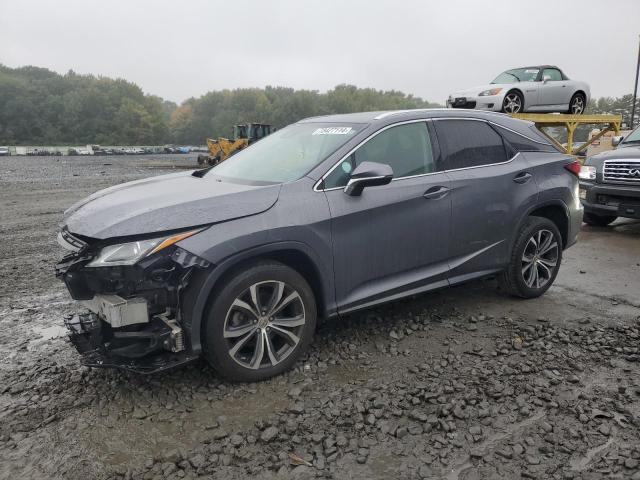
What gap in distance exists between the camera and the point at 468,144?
4.55 metres

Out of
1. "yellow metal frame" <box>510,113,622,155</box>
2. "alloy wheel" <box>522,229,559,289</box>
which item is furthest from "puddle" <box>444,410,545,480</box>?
"yellow metal frame" <box>510,113,622,155</box>

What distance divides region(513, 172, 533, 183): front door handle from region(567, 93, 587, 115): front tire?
11245 mm

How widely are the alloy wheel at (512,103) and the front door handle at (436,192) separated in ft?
33.0

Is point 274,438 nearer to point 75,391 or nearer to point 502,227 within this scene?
point 75,391

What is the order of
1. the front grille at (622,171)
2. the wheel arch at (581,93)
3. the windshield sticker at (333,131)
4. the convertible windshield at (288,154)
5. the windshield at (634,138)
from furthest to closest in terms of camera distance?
the wheel arch at (581,93)
the windshield at (634,138)
the front grille at (622,171)
the windshield sticker at (333,131)
the convertible windshield at (288,154)

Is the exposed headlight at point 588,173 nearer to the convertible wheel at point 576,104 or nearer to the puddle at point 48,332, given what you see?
the convertible wheel at point 576,104

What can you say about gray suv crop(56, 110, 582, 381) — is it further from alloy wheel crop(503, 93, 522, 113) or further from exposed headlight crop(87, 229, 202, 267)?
alloy wheel crop(503, 93, 522, 113)

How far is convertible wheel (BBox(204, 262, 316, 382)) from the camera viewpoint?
3.18 m

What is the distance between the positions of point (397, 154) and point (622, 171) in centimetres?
581

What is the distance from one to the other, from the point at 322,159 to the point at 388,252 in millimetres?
865

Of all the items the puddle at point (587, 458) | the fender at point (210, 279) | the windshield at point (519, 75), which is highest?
the windshield at point (519, 75)

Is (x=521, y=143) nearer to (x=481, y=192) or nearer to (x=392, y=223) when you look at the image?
(x=481, y=192)

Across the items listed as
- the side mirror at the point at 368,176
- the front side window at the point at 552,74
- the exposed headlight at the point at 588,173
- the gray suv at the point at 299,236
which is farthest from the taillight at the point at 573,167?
the front side window at the point at 552,74

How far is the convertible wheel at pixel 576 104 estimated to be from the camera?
565 inches
